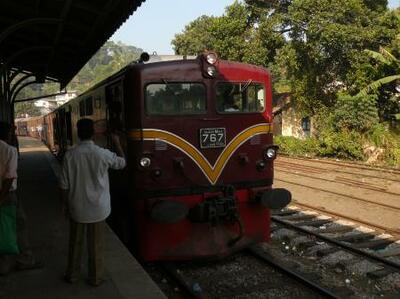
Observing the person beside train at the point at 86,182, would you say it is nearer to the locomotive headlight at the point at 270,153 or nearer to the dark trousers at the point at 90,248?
the dark trousers at the point at 90,248

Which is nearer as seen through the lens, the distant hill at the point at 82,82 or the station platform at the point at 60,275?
the station platform at the point at 60,275

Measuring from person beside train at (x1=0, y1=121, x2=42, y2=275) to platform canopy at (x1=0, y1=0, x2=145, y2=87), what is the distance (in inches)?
151

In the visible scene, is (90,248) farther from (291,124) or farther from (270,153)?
(291,124)

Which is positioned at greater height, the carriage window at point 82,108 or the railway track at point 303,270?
the carriage window at point 82,108

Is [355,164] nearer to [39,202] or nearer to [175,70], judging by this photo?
[39,202]

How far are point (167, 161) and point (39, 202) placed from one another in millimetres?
4736

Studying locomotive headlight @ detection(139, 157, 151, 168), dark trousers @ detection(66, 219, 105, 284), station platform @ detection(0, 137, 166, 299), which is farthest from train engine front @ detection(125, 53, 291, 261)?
dark trousers @ detection(66, 219, 105, 284)

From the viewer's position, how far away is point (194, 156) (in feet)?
22.2

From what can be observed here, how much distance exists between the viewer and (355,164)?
63.2ft

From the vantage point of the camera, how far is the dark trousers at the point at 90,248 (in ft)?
16.8

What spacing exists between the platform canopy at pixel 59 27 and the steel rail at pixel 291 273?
4.37 meters

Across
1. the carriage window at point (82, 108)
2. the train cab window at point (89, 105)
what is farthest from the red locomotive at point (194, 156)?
the carriage window at point (82, 108)

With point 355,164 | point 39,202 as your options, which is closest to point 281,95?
point 355,164

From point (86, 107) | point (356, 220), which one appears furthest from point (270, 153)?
point (86, 107)
